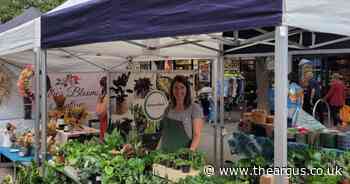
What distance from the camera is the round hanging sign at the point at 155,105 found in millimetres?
6754

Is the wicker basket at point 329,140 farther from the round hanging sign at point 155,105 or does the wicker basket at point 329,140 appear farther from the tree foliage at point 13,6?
the tree foliage at point 13,6

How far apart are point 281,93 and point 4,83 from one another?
6.35m

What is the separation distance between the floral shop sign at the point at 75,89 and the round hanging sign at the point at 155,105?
1.82 meters

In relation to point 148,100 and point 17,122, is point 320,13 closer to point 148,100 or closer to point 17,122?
point 148,100

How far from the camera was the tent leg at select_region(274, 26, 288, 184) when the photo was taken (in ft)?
6.73

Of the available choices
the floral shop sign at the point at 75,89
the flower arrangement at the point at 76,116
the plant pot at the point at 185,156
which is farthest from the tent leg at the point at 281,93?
the floral shop sign at the point at 75,89

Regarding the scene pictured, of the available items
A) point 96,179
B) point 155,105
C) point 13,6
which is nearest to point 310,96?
point 155,105

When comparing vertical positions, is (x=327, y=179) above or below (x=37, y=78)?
below

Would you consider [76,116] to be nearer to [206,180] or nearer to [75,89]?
[75,89]

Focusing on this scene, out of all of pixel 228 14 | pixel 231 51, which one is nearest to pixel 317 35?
pixel 231 51

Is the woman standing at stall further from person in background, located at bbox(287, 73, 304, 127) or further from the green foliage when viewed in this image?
person in background, located at bbox(287, 73, 304, 127)

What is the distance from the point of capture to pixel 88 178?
3330mm

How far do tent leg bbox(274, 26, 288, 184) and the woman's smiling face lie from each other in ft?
7.61

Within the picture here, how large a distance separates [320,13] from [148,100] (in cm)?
480
